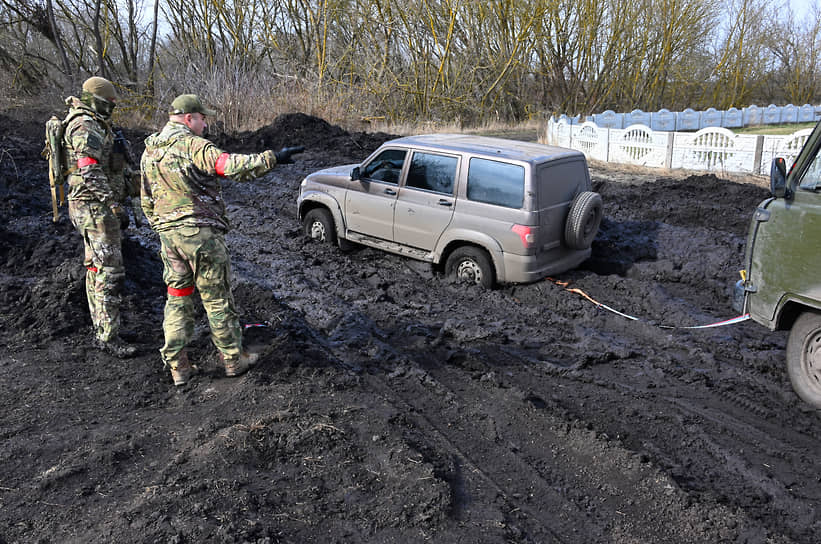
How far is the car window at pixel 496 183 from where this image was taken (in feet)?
24.6

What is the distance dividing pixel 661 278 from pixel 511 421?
→ 15.7 ft

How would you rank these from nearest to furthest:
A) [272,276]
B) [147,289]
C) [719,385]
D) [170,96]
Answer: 1. [719,385]
2. [147,289]
3. [272,276]
4. [170,96]

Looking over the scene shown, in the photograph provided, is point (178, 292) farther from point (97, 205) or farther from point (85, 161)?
point (85, 161)

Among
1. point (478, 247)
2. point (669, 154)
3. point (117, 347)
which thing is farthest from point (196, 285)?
point (669, 154)

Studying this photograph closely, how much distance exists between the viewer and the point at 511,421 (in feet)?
15.8

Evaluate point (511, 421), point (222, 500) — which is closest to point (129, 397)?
point (222, 500)

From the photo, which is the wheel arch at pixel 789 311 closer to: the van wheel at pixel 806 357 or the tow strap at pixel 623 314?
the van wheel at pixel 806 357

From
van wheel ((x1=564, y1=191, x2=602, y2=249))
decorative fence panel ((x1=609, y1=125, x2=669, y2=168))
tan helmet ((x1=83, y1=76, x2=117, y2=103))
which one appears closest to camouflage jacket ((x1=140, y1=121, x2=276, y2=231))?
tan helmet ((x1=83, y1=76, x2=117, y2=103))

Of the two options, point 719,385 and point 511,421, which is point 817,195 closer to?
point 719,385

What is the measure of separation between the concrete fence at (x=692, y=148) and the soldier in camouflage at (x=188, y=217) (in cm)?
1255

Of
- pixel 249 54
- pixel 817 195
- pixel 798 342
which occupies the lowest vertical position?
pixel 798 342

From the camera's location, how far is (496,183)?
25.2ft

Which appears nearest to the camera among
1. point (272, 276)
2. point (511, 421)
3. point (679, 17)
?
point (511, 421)

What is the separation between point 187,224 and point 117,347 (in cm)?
167
